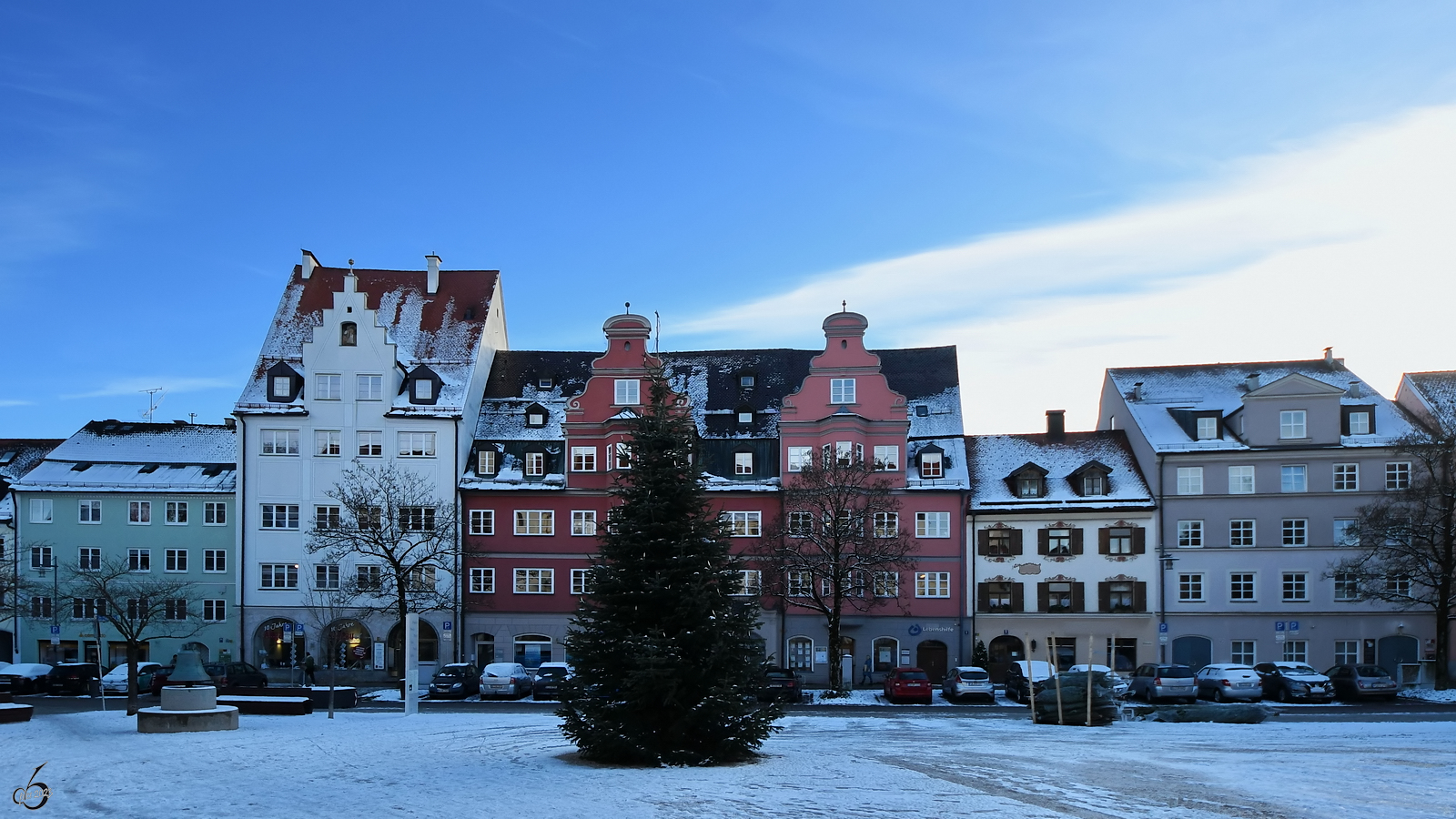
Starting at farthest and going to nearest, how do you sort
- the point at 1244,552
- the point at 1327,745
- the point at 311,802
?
the point at 1244,552 < the point at 1327,745 < the point at 311,802

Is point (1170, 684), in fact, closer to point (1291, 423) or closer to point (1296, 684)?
point (1296, 684)

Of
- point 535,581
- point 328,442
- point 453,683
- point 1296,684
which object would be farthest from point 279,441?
point 1296,684

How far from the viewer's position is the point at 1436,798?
694 inches

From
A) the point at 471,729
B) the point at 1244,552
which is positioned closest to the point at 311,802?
the point at 471,729

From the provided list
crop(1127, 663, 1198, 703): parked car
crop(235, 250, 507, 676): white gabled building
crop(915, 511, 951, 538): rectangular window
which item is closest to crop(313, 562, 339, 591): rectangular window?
crop(235, 250, 507, 676): white gabled building

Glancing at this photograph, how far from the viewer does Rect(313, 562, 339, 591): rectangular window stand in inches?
2231

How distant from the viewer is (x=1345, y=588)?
54094 mm

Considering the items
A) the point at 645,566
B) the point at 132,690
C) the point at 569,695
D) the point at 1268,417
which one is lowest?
the point at 132,690

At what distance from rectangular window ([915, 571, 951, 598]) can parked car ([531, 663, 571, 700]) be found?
1768 centimetres

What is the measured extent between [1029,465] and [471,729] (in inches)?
1358

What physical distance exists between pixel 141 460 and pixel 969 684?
42217 mm

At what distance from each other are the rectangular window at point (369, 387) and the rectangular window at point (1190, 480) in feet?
122

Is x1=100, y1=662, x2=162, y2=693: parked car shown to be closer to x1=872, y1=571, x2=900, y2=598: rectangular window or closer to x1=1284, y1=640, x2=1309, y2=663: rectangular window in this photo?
x1=872, y1=571, x2=900, y2=598: rectangular window

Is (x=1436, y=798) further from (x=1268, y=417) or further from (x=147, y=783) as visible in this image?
(x=1268, y=417)
